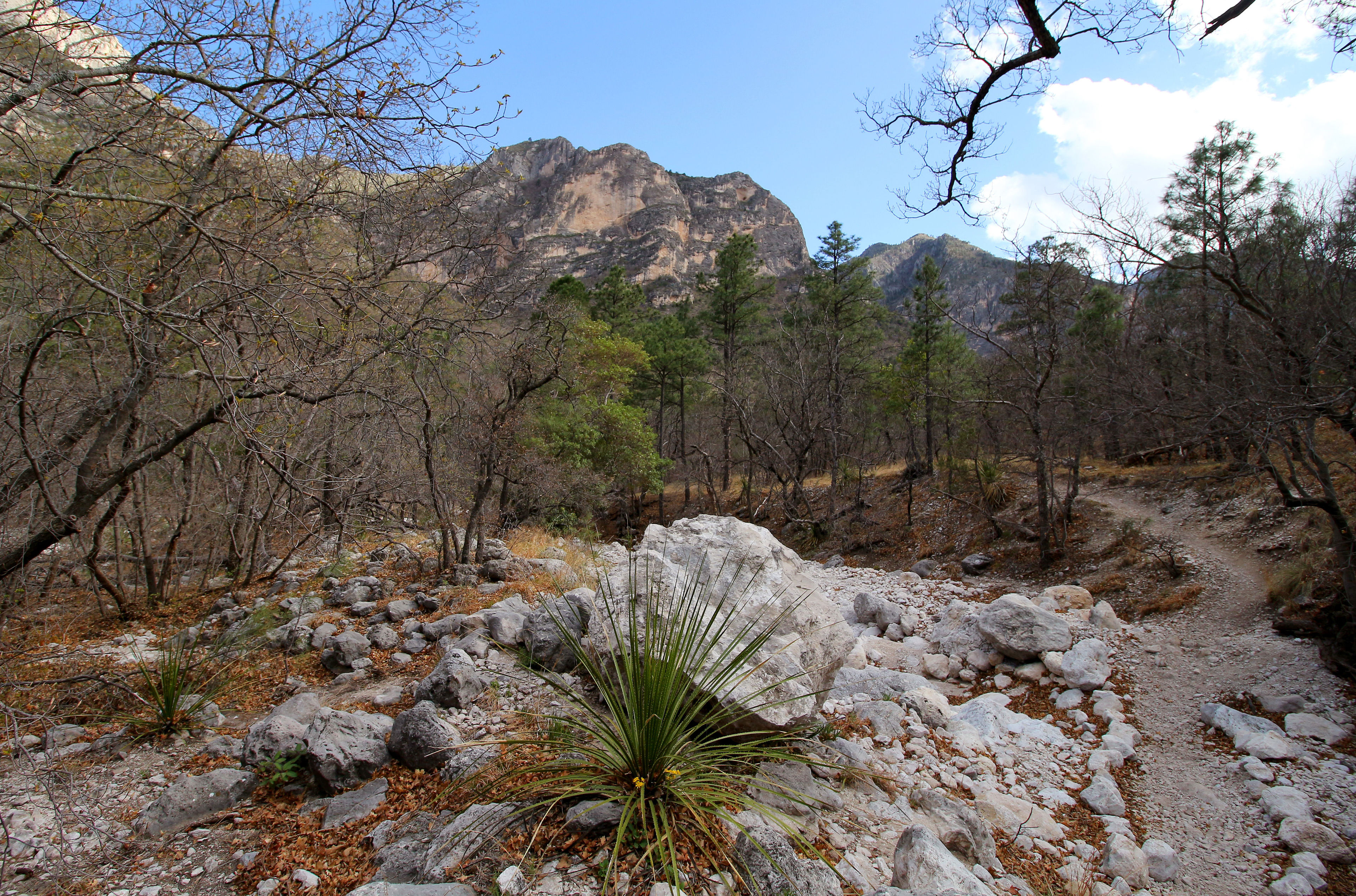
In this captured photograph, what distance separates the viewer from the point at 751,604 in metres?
3.83

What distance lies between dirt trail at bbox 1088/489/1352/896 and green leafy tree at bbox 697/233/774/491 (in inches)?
660

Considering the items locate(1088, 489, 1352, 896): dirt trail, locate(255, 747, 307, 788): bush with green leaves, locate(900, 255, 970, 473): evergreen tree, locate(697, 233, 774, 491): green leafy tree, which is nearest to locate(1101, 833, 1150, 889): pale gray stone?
locate(1088, 489, 1352, 896): dirt trail

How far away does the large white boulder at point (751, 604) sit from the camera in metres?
3.15

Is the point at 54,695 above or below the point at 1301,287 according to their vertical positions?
below

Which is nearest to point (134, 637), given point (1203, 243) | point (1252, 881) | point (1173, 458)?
point (1252, 881)

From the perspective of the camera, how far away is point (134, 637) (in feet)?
18.5

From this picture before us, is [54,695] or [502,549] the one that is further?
[502,549]

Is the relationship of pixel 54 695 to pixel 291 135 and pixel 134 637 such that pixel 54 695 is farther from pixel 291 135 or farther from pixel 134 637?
pixel 291 135

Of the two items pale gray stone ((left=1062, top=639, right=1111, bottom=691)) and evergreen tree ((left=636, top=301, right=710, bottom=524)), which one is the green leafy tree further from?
pale gray stone ((left=1062, top=639, right=1111, bottom=691))

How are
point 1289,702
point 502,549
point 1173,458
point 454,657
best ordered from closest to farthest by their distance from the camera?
point 454,657 → point 1289,702 → point 502,549 → point 1173,458

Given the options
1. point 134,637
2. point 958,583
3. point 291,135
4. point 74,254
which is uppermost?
point 291,135

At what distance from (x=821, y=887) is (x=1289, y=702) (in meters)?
5.56

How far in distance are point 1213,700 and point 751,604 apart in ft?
16.6

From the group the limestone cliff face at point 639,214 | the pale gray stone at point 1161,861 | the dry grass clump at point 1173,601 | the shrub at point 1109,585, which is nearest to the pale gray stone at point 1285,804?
the pale gray stone at point 1161,861
